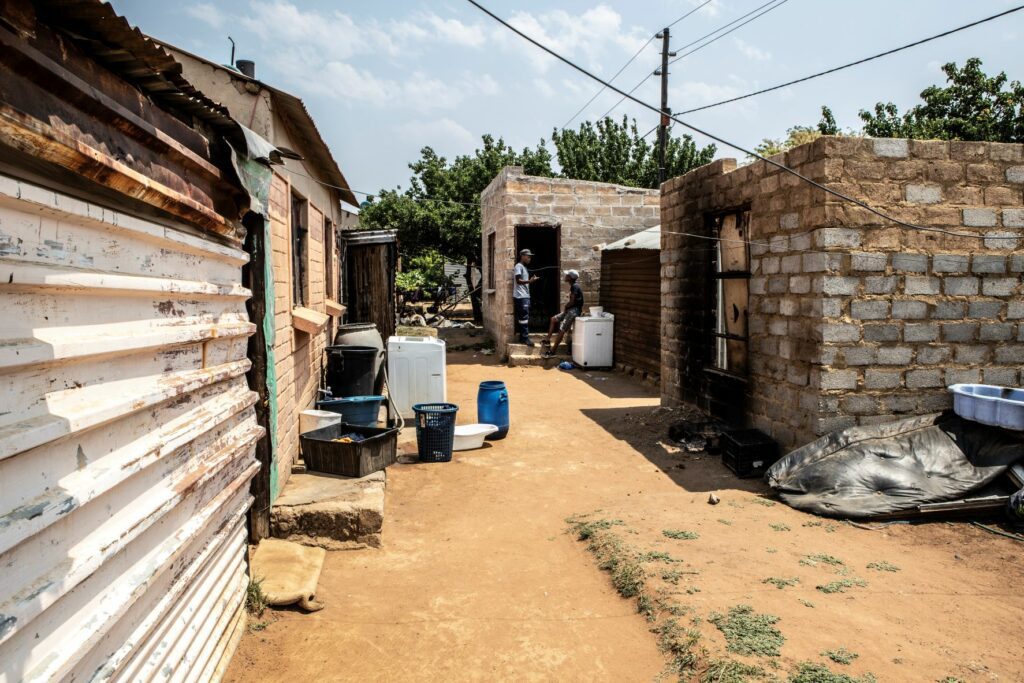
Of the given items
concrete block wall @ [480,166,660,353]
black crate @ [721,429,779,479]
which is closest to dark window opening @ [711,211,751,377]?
black crate @ [721,429,779,479]

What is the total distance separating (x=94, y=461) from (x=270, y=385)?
106 inches

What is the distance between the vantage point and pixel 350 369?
7398mm

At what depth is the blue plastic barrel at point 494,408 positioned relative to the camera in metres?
7.91

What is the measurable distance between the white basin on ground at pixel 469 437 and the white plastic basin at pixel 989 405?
181 inches

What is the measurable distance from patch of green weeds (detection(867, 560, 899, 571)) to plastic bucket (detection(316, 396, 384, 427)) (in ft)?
15.1

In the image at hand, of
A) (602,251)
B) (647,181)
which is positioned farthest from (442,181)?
(602,251)

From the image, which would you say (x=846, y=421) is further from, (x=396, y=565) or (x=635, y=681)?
(x=396, y=565)

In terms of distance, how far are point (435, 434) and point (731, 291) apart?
3.70 m

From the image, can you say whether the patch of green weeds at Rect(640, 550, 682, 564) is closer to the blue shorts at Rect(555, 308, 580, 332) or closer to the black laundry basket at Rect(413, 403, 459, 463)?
the black laundry basket at Rect(413, 403, 459, 463)

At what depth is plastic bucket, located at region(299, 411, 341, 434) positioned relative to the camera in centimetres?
577

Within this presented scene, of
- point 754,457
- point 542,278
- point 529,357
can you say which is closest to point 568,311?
point 529,357

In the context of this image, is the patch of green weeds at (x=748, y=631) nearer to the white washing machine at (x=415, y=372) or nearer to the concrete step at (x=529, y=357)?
the white washing machine at (x=415, y=372)

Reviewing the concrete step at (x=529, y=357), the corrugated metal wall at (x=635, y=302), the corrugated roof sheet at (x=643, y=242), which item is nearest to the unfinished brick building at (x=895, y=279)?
the corrugated metal wall at (x=635, y=302)

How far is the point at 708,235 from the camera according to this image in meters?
7.72
